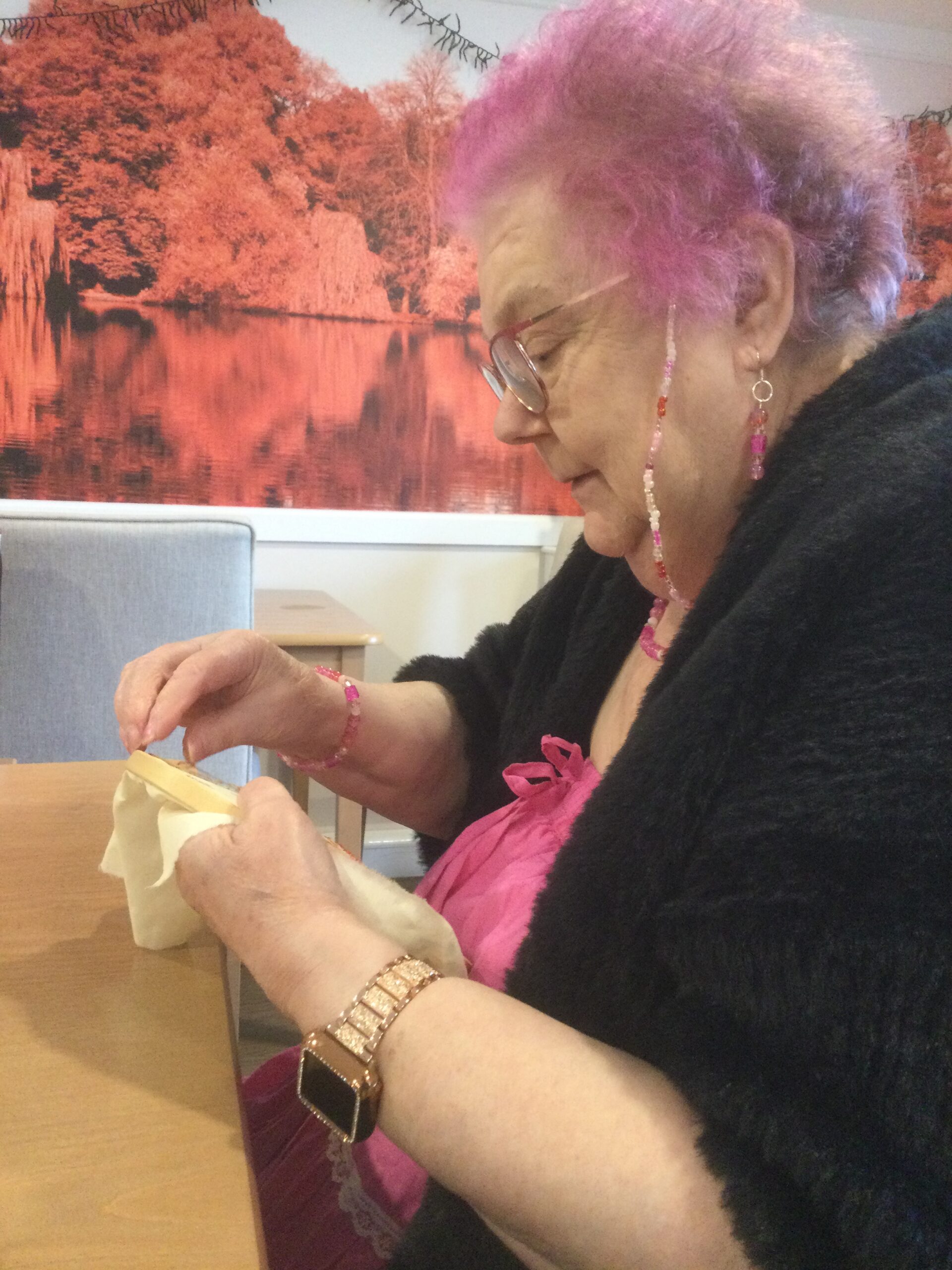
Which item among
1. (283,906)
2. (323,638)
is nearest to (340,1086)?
(283,906)

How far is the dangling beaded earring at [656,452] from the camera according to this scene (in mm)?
681

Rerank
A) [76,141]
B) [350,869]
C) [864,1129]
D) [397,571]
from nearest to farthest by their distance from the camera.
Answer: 1. [864,1129]
2. [350,869]
3. [76,141]
4. [397,571]

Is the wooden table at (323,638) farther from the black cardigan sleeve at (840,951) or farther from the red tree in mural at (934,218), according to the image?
the red tree in mural at (934,218)

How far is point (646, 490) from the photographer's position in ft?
2.38

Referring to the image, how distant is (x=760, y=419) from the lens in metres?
0.69

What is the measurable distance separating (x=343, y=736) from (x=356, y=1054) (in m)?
0.57

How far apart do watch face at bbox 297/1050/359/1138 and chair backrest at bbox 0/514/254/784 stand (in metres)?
1.21

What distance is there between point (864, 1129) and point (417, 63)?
243 centimetres

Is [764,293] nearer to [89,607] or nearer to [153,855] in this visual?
[153,855]

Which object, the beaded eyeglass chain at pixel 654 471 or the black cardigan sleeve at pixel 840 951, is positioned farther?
the beaded eyeglass chain at pixel 654 471

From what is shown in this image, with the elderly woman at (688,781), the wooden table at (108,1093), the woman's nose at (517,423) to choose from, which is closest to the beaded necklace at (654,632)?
the elderly woman at (688,781)

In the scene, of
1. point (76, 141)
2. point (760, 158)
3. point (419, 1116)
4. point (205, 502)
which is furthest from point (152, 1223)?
point (76, 141)

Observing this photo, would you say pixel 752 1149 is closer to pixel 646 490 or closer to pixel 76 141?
pixel 646 490

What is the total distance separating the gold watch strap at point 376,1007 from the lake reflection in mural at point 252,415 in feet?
6.00
